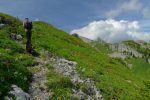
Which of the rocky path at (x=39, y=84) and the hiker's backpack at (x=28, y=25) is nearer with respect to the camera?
the rocky path at (x=39, y=84)

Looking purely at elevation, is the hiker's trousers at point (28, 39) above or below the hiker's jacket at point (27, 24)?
below

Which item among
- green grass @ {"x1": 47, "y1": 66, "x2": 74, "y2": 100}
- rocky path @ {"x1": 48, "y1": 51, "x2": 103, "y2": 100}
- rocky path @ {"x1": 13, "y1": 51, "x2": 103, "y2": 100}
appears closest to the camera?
green grass @ {"x1": 47, "y1": 66, "x2": 74, "y2": 100}

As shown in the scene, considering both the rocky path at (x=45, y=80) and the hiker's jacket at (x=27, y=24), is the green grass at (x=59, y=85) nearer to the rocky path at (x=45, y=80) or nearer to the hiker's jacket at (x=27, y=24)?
the rocky path at (x=45, y=80)

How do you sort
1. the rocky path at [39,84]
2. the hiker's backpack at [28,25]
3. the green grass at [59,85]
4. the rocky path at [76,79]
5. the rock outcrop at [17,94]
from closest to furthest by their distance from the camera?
the rock outcrop at [17,94] → the rocky path at [39,84] → the green grass at [59,85] → the rocky path at [76,79] → the hiker's backpack at [28,25]

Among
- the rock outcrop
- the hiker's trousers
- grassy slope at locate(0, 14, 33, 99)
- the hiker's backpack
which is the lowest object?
the rock outcrop

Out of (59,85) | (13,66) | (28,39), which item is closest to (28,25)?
(28,39)

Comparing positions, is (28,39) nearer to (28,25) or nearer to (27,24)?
(28,25)

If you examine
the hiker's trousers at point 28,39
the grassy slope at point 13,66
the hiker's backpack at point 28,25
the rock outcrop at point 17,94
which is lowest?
the rock outcrop at point 17,94

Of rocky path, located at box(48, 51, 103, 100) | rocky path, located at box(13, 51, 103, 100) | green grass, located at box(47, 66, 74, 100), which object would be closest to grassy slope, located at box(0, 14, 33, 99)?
rocky path, located at box(13, 51, 103, 100)

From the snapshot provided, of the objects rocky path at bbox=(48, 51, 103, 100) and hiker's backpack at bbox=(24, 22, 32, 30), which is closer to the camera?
rocky path at bbox=(48, 51, 103, 100)

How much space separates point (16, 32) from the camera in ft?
155

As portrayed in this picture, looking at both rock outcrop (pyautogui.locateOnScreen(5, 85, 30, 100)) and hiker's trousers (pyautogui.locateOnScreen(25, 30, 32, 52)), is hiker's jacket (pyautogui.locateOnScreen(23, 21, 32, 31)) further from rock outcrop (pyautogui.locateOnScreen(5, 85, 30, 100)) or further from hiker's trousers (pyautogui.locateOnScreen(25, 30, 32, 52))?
rock outcrop (pyautogui.locateOnScreen(5, 85, 30, 100))

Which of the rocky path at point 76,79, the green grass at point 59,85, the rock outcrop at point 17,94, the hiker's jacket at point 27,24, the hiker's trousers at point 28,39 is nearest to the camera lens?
the rock outcrop at point 17,94

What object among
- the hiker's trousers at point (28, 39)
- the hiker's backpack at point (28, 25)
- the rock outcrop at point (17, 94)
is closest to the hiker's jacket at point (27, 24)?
the hiker's backpack at point (28, 25)
